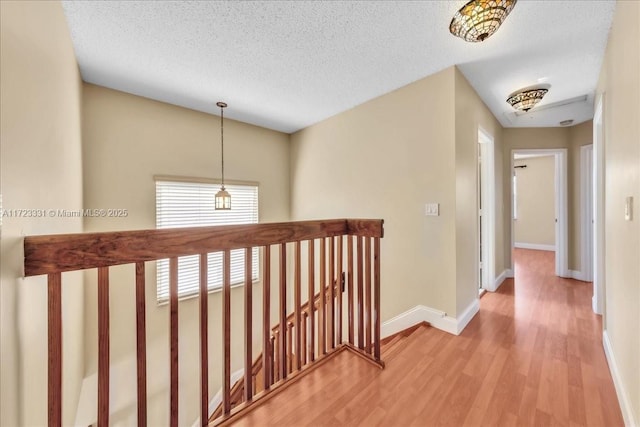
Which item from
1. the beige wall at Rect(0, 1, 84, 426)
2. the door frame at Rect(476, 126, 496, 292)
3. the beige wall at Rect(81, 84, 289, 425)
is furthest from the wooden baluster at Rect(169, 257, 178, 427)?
the door frame at Rect(476, 126, 496, 292)

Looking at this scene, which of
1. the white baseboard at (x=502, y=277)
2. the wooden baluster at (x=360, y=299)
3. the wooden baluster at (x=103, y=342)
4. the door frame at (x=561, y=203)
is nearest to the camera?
the wooden baluster at (x=103, y=342)

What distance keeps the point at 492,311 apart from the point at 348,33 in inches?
120

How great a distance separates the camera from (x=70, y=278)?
1.92 metres

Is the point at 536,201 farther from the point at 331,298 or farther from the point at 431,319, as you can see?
the point at 331,298

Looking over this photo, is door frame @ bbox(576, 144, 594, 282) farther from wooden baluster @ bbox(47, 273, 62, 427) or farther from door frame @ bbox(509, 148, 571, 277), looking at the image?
wooden baluster @ bbox(47, 273, 62, 427)

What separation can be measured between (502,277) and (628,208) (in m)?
2.86

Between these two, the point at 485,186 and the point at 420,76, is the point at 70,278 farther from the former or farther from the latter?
the point at 485,186

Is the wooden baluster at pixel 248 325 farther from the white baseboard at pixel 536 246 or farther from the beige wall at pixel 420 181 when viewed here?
the white baseboard at pixel 536 246

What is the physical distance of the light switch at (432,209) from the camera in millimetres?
2353

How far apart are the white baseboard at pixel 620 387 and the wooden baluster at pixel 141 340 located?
2169 millimetres

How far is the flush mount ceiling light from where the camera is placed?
4.67 feet

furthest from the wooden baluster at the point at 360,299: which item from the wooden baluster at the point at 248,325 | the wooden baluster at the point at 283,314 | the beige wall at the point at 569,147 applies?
the beige wall at the point at 569,147

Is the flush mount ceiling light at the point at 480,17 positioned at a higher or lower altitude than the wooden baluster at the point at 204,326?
higher

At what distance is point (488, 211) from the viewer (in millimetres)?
3264
